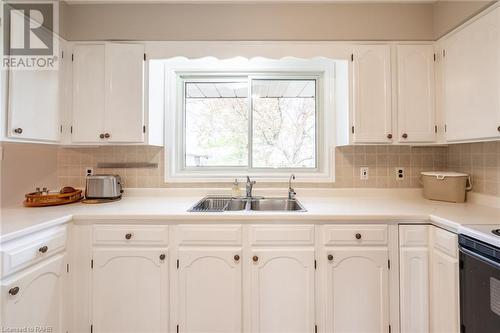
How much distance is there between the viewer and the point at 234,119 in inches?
93.0

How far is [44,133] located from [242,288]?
5.65ft

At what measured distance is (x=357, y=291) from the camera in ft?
5.00

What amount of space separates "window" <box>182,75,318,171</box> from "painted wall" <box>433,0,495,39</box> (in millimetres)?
992

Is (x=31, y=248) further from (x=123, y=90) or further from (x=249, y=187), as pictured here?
(x=249, y=187)

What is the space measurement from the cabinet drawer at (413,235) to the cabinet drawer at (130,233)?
4.87ft

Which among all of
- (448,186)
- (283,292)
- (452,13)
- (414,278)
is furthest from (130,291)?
(452,13)

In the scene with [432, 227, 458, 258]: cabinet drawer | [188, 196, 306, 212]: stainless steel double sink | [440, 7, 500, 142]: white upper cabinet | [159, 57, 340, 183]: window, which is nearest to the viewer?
[432, 227, 458, 258]: cabinet drawer

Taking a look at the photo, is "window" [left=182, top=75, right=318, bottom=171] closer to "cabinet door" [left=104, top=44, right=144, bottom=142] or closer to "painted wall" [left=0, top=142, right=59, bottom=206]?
"cabinet door" [left=104, top=44, right=144, bottom=142]

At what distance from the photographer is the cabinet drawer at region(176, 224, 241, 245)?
60.4 inches

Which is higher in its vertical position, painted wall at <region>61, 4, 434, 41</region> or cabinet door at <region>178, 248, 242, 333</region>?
painted wall at <region>61, 4, 434, 41</region>

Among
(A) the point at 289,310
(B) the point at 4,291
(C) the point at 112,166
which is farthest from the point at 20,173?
(A) the point at 289,310

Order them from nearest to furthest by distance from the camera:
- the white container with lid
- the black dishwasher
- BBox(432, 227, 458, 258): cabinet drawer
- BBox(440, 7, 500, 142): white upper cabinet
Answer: the black dishwasher → BBox(432, 227, 458, 258): cabinet drawer → BBox(440, 7, 500, 142): white upper cabinet → the white container with lid

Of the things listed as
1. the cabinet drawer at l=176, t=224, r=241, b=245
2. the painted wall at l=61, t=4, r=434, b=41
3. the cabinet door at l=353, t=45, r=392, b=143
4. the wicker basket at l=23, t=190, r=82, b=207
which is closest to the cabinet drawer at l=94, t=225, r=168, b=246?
the cabinet drawer at l=176, t=224, r=241, b=245

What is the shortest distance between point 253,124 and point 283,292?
4.78ft
